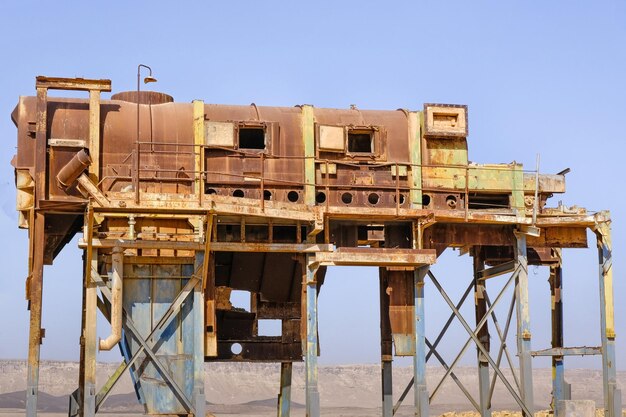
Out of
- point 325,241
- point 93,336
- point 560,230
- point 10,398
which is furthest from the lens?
point 10,398

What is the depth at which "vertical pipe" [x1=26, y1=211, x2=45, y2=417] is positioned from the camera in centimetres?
2900

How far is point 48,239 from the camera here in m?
32.4

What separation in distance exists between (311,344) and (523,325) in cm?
649

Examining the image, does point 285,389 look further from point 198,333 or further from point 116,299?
point 116,299

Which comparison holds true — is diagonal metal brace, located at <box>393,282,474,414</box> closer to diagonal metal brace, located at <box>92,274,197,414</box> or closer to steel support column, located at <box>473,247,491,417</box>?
steel support column, located at <box>473,247,491,417</box>

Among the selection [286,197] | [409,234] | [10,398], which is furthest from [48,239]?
[10,398]

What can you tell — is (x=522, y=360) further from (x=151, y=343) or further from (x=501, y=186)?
(x=151, y=343)

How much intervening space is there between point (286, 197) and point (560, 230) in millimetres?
8497

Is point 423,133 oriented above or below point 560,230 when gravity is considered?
above

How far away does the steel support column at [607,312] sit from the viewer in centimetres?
3262

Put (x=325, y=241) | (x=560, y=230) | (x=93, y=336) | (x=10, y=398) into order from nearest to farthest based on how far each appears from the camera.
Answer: (x=93, y=336) < (x=325, y=241) < (x=560, y=230) < (x=10, y=398)

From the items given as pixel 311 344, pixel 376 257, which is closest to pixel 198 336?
pixel 311 344

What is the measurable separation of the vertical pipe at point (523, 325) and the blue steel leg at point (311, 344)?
6.17m

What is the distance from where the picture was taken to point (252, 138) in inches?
1314
